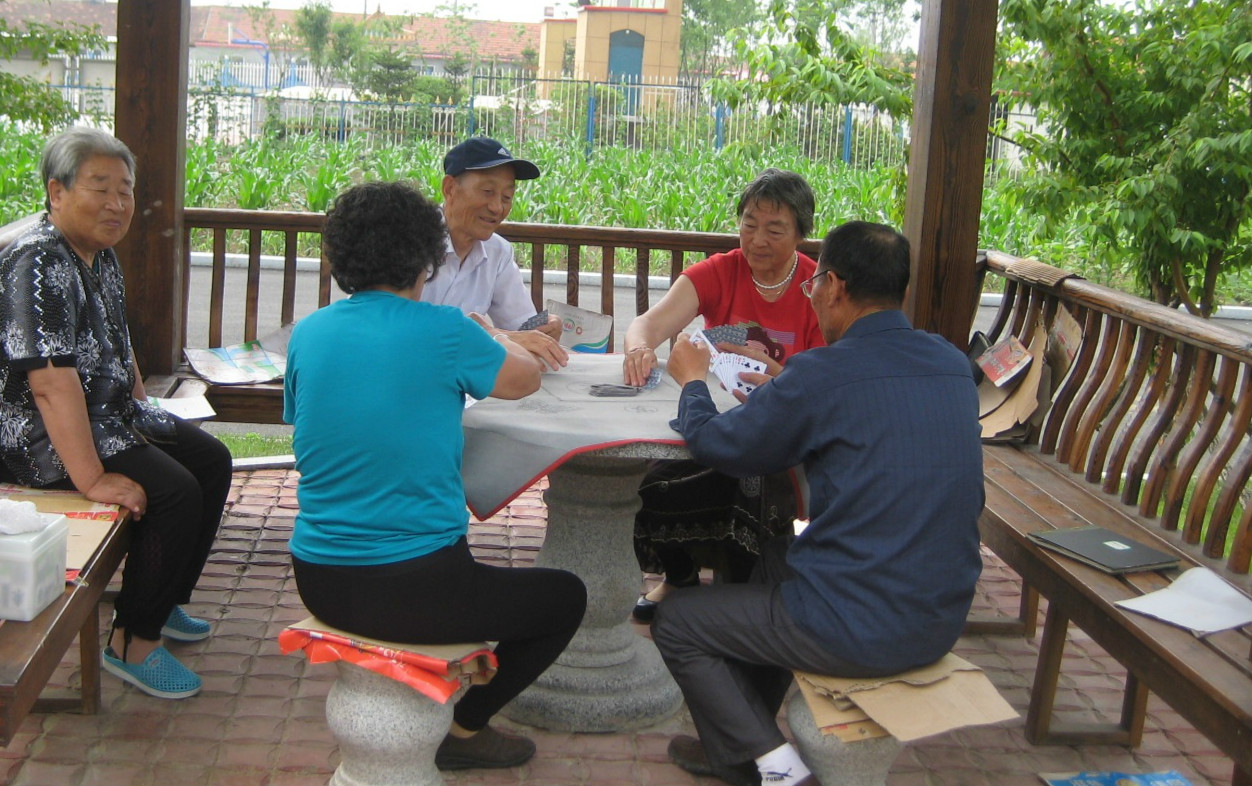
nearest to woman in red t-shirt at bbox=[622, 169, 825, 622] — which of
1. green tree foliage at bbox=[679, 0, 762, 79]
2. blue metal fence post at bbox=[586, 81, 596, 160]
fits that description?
blue metal fence post at bbox=[586, 81, 596, 160]

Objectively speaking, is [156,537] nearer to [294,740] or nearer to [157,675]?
[157,675]

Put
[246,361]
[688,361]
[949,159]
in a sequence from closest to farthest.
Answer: [688,361], [949,159], [246,361]

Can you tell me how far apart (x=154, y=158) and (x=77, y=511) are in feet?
6.81

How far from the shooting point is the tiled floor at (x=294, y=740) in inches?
122

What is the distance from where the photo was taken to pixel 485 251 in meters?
4.07

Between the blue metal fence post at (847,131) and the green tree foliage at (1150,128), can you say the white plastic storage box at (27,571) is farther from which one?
the blue metal fence post at (847,131)

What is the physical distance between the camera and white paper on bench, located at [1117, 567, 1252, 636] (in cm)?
278

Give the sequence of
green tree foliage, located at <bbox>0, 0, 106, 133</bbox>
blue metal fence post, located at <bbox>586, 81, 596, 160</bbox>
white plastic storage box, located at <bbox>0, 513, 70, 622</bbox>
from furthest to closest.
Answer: blue metal fence post, located at <bbox>586, 81, 596, 160</bbox>
green tree foliage, located at <bbox>0, 0, 106, 133</bbox>
white plastic storage box, located at <bbox>0, 513, 70, 622</bbox>

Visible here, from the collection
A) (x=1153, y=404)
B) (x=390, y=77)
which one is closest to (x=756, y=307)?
(x=1153, y=404)

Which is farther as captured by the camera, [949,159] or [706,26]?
[706,26]

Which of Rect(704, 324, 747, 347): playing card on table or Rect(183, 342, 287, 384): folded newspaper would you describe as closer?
Rect(704, 324, 747, 347): playing card on table

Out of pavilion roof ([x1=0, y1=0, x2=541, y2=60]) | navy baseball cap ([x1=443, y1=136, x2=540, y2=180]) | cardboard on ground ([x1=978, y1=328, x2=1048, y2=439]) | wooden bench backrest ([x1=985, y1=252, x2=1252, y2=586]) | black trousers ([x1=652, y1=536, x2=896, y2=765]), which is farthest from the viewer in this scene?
pavilion roof ([x1=0, y1=0, x2=541, y2=60])

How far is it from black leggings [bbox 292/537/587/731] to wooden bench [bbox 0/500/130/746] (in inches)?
18.0

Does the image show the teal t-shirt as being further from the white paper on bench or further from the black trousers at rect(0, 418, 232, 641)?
the white paper on bench
